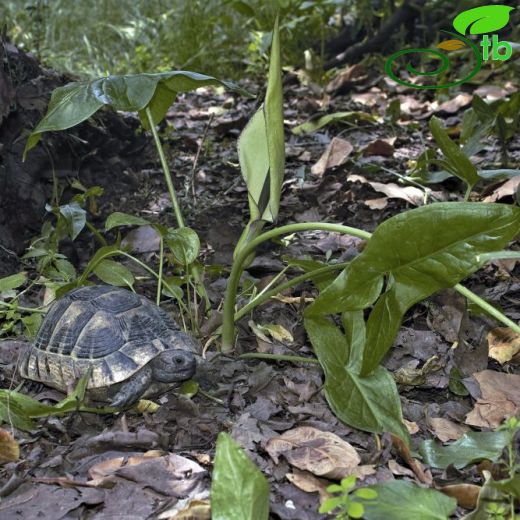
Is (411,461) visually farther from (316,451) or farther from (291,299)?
(291,299)

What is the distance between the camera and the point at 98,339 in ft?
7.93

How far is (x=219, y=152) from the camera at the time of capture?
4.50 meters

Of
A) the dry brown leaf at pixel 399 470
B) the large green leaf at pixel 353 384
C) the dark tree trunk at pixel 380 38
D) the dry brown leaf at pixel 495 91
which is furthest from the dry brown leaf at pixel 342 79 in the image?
the dry brown leaf at pixel 399 470

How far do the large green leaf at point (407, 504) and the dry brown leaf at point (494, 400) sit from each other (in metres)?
0.63

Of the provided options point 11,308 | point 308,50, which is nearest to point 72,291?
point 11,308

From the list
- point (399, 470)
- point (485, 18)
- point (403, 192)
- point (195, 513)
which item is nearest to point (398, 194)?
point (403, 192)

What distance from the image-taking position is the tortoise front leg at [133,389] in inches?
90.7

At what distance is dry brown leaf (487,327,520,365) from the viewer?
2533 mm

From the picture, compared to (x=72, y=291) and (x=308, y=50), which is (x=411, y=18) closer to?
(x=308, y=50)

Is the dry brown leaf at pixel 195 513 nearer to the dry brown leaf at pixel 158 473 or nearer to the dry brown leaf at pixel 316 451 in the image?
the dry brown leaf at pixel 158 473

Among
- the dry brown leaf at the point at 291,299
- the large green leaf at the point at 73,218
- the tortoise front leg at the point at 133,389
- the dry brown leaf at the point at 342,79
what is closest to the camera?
the tortoise front leg at the point at 133,389

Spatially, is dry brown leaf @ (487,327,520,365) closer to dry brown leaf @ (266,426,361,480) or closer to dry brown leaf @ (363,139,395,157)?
dry brown leaf @ (266,426,361,480)

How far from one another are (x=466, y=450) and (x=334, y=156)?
2241 mm

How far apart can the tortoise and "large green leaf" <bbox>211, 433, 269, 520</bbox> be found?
0.74m
